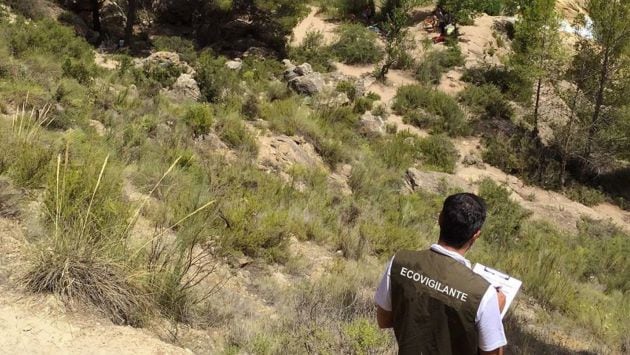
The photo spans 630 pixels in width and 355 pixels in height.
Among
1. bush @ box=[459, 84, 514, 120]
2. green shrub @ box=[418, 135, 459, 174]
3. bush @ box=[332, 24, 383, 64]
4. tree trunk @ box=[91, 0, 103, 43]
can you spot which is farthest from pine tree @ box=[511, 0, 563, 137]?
tree trunk @ box=[91, 0, 103, 43]

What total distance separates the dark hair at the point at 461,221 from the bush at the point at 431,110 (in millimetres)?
16463

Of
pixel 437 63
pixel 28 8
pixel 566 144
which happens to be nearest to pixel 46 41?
pixel 28 8

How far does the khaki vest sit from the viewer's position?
246cm

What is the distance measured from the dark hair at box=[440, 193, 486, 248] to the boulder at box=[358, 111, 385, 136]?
14.0 meters

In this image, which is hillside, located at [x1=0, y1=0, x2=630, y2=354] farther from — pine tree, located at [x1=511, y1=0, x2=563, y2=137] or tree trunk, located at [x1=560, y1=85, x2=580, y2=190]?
pine tree, located at [x1=511, y1=0, x2=563, y2=137]

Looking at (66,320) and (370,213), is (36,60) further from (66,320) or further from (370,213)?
(66,320)

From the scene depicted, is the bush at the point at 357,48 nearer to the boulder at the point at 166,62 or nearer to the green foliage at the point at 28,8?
the boulder at the point at 166,62

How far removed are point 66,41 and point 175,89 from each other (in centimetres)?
373

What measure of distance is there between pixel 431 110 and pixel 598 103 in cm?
540

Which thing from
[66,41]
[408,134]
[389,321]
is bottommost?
[408,134]

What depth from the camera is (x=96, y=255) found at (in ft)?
13.0

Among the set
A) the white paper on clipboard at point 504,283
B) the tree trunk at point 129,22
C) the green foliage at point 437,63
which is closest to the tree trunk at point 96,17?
the tree trunk at point 129,22

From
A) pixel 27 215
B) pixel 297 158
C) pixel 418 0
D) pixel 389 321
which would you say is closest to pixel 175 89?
pixel 297 158

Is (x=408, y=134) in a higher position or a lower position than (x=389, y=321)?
lower
